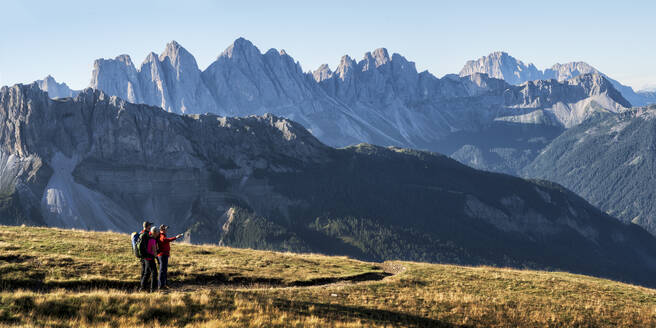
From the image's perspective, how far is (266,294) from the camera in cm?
3391

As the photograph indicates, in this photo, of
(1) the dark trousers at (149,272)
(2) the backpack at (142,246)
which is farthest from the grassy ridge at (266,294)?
(2) the backpack at (142,246)

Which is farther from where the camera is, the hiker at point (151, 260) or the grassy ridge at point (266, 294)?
the hiker at point (151, 260)

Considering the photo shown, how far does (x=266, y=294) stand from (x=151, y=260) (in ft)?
24.9

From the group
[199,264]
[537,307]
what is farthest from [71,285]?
[537,307]

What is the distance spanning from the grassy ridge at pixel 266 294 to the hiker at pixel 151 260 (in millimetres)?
1503

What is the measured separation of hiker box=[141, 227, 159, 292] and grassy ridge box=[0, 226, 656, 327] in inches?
59.2

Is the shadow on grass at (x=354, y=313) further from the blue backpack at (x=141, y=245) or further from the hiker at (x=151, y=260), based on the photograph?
the blue backpack at (x=141, y=245)

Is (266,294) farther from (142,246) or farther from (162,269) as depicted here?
(142,246)

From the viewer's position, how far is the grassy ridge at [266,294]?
26.4m

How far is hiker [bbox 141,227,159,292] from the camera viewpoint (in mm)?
31438

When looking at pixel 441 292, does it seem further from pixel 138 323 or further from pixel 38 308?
pixel 38 308

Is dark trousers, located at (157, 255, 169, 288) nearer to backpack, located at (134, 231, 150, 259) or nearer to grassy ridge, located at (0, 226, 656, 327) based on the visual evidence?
backpack, located at (134, 231, 150, 259)

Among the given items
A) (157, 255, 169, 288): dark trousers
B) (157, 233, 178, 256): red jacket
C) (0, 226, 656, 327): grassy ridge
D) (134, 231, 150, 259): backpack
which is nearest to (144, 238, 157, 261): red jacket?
(134, 231, 150, 259): backpack

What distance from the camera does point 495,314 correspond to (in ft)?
115
